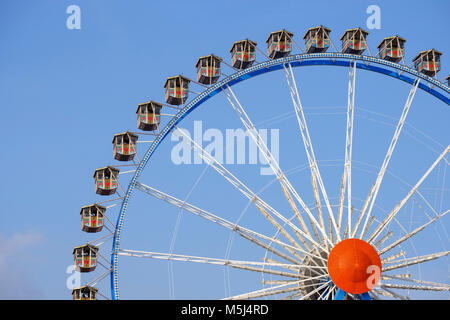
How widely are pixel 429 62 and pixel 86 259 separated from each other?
1626 centimetres

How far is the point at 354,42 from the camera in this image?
31.1 metres

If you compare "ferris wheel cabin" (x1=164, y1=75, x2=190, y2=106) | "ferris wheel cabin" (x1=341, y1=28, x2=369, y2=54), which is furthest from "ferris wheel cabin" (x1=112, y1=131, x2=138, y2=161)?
"ferris wheel cabin" (x1=341, y1=28, x2=369, y2=54)

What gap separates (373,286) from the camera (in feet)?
77.9

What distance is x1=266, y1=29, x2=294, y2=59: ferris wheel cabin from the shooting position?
30.7m

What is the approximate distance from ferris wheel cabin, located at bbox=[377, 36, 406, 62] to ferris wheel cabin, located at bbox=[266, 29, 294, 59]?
400cm

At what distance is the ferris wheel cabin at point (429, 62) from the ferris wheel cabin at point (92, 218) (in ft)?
47.5

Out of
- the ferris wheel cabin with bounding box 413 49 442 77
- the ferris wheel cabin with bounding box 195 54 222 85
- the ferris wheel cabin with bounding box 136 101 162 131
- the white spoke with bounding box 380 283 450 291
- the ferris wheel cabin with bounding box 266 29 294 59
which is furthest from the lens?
the ferris wheel cabin with bounding box 413 49 442 77

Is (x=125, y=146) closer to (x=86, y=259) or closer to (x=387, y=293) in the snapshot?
(x=86, y=259)

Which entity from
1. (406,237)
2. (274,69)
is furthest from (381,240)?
(274,69)

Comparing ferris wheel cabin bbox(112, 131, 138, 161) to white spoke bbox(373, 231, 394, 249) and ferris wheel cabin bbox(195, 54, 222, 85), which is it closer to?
ferris wheel cabin bbox(195, 54, 222, 85)

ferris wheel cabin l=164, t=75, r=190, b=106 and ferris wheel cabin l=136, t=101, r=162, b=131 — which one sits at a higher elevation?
ferris wheel cabin l=164, t=75, r=190, b=106

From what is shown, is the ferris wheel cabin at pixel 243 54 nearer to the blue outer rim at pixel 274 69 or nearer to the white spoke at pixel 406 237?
the blue outer rim at pixel 274 69
